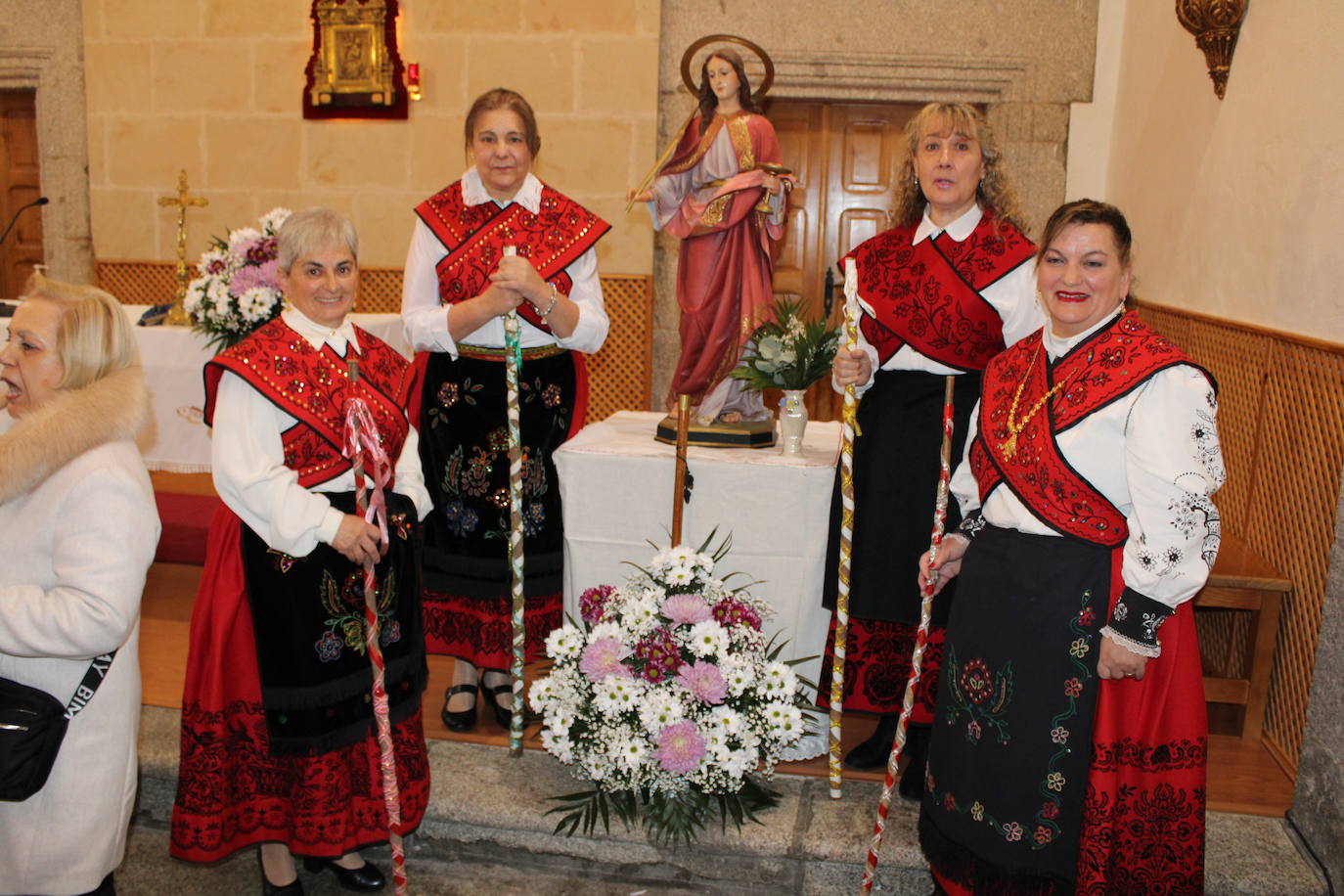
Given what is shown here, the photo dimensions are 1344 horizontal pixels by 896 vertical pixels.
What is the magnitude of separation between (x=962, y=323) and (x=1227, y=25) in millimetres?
1935

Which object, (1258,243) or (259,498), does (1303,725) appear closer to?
(1258,243)

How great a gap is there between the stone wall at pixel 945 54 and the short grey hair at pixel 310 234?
3.80 m

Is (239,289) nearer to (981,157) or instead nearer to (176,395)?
(176,395)

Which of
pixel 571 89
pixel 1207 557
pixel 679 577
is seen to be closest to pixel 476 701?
pixel 679 577

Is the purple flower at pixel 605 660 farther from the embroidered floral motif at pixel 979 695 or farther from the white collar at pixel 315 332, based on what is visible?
the white collar at pixel 315 332

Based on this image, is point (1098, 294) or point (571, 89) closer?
point (1098, 294)

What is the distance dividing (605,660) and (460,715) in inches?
28.6

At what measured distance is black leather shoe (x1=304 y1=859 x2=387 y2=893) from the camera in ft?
8.57

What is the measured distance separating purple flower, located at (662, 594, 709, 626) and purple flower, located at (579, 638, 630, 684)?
139 mm

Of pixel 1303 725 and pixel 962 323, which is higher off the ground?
pixel 962 323

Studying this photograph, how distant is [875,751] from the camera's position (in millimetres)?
2984

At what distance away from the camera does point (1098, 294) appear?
79.5 inches

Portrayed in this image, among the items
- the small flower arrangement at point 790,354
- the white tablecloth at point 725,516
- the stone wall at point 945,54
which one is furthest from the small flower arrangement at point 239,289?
the stone wall at point 945,54

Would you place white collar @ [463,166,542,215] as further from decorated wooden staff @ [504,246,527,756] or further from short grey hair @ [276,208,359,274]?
short grey hair @ [276,208,359,274]
